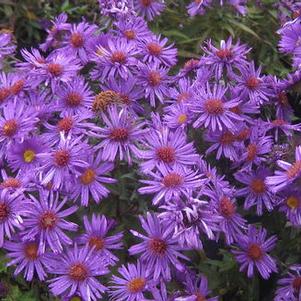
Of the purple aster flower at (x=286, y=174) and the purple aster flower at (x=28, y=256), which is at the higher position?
the purple aster flower at (x=286, y=174)

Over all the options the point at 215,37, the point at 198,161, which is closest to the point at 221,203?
the point at 198,161

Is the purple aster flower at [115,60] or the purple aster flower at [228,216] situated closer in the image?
the purple aster flower at [228,216]

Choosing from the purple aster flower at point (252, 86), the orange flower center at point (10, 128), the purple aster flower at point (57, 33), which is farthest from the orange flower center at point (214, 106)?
the purple aster flower at point (57, 33)

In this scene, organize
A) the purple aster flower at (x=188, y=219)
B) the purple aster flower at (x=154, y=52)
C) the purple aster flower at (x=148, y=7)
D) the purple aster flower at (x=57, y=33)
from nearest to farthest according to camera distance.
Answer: the purple aster flower at (x=188, y=219) → the purple aster flower at (x=154, y=52) → the purple aster flower at (x=57, y=33) → the purple aster flower at (x=148, y=7)

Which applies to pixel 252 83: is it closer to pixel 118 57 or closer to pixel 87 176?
pixel 118 57

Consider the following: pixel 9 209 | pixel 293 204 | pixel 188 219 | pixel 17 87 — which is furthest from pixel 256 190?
pixel 17 87

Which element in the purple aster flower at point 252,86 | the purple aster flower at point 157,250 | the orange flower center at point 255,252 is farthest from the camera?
the purple aster flower at point 252,86

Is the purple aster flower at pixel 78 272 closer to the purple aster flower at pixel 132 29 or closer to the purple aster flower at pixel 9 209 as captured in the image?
the purple aster flower at pixel 9 209

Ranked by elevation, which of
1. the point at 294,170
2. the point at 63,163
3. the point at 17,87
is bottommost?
the point at 17,87
